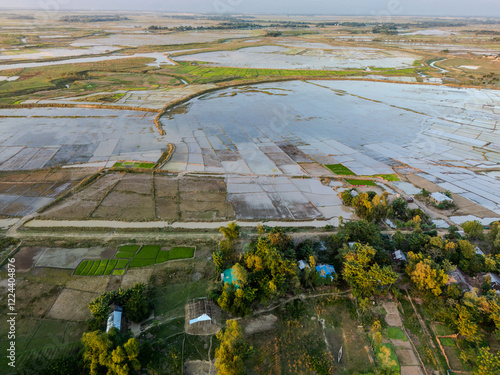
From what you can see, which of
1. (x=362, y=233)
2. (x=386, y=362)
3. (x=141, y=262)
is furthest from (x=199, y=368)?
(x=362, y=233)

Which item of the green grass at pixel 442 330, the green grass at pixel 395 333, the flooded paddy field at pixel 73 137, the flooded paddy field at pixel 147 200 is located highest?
the green grass at pixel 442 330

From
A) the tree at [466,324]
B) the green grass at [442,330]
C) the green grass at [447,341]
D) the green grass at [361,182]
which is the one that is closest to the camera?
the tree at [466,324]

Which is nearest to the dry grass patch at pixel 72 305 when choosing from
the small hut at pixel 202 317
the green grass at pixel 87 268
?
the green grass at pixel 87 268

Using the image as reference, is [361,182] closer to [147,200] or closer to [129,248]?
[147,200]

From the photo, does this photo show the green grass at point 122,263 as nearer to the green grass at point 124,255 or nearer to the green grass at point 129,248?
the green grass at point 124,255

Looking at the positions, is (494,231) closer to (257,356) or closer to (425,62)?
(257,356)

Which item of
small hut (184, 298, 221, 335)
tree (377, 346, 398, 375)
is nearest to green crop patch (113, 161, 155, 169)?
small hut (184, 298, 221, 335)

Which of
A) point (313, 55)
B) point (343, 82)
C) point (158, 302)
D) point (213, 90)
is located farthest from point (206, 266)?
point (313, 55)
